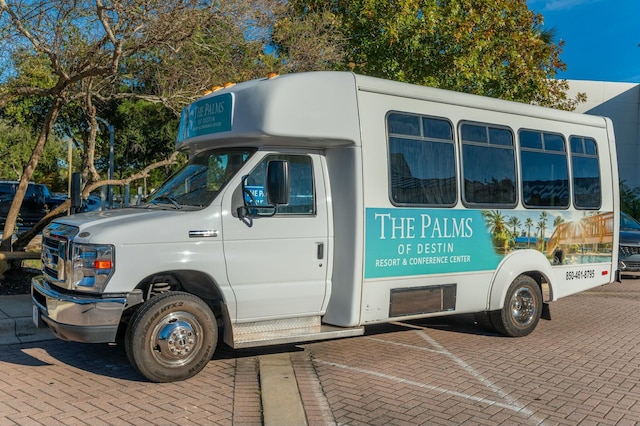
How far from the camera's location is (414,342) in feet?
25.1

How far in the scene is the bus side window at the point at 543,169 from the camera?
316 inches

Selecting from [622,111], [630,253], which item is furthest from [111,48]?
[622,111]

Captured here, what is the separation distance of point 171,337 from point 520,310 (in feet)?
15.8

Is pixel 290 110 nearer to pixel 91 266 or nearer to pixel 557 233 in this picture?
pixel 91 266

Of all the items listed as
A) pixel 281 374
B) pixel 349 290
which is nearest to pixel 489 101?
pixel 349 290

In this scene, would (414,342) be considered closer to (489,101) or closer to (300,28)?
(489,101)

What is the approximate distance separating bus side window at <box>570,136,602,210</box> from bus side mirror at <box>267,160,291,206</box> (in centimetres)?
489

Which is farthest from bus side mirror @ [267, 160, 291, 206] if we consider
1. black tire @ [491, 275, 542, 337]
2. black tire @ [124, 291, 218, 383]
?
→ black tire @ [491, 275, 542, 337]

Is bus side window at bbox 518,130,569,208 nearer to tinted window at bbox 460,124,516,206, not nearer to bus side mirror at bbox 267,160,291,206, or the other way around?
tinted window at bbox 460,124,516,206

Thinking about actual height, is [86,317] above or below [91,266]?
below

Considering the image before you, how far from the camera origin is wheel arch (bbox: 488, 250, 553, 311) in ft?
25.0

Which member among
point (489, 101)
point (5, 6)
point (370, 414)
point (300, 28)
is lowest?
point (370, 414)

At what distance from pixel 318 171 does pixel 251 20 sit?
6005mm

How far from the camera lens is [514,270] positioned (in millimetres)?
7738
